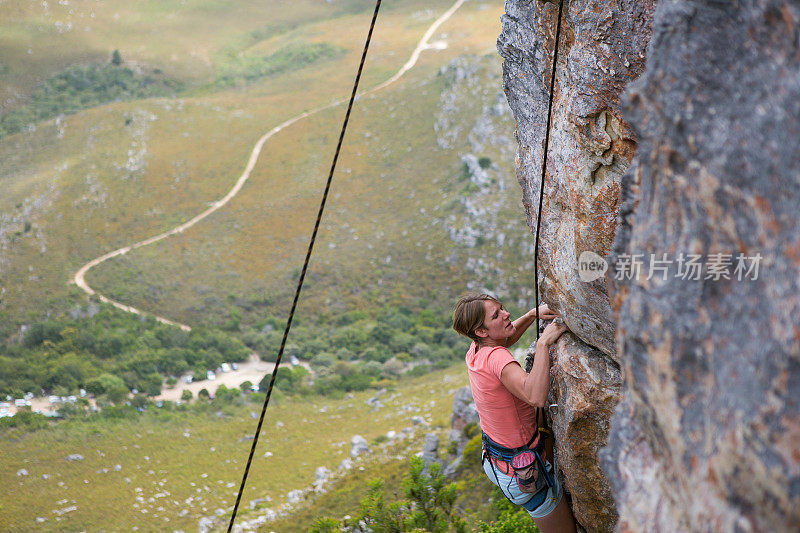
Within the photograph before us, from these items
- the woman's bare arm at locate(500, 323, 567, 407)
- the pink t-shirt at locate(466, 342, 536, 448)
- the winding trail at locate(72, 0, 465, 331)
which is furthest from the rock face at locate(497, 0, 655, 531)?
the winding trail at locate(72, 0, 465, 331)

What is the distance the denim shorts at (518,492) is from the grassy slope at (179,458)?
12.1 m

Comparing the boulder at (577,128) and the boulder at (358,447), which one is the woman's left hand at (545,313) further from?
the boulder at (358,447)

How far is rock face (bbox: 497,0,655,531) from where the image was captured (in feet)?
14.2

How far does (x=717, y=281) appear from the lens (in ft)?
7.89

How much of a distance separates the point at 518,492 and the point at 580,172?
2.48 metres

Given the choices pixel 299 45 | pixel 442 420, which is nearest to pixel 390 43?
pixel 299 45

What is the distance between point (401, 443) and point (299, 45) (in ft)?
201

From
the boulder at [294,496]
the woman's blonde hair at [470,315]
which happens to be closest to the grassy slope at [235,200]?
the boulder at [294,496]

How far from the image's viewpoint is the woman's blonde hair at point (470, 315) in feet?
14.5

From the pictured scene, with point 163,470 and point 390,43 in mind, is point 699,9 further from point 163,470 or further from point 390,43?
point 390,43

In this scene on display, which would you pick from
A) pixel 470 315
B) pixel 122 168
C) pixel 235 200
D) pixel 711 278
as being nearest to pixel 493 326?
pixel 470 315

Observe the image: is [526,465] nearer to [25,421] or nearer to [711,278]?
[711,278]

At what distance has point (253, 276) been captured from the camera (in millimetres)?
38781

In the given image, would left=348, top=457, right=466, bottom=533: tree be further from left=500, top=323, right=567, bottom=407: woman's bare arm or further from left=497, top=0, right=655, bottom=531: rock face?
left=500, top=323, right=567, bottom=407: woman's bare arm
